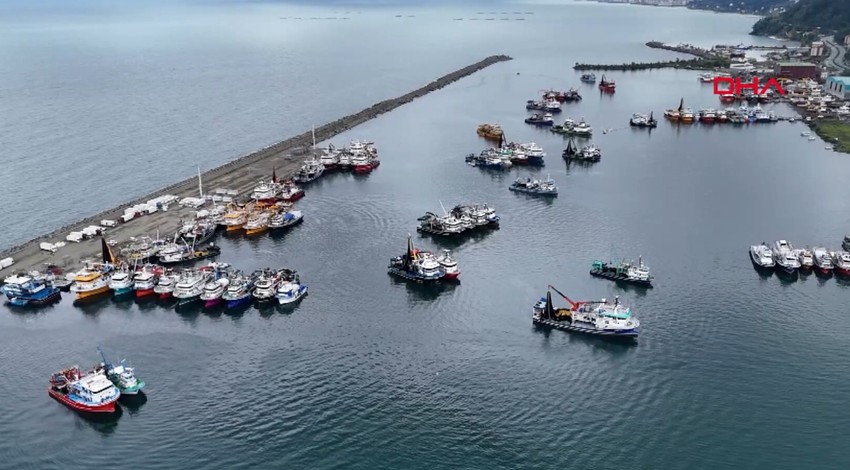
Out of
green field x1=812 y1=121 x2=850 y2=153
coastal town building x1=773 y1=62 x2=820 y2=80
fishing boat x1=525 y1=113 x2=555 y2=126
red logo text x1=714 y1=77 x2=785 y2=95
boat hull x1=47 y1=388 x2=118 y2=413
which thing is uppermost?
coastal town building x1=773 y1=62 x2=820 y2=80

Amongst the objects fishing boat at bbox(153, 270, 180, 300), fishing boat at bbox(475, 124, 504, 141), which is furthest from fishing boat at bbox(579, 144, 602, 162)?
fishing boat at bbox(153, 270, 180, 300)

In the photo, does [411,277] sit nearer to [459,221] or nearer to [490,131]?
[459,221]

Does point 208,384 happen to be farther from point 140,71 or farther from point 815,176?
point 140,71

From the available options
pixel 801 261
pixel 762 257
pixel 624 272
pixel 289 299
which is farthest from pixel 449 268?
pixel 801 261

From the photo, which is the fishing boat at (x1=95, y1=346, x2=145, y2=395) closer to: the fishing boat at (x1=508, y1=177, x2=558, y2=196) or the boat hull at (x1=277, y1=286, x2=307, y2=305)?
the boat hull at (x1=277, y1=286, x2=307, y2=305)

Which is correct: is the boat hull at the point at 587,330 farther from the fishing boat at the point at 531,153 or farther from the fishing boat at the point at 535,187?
the fishing boat at the point at 531,153
